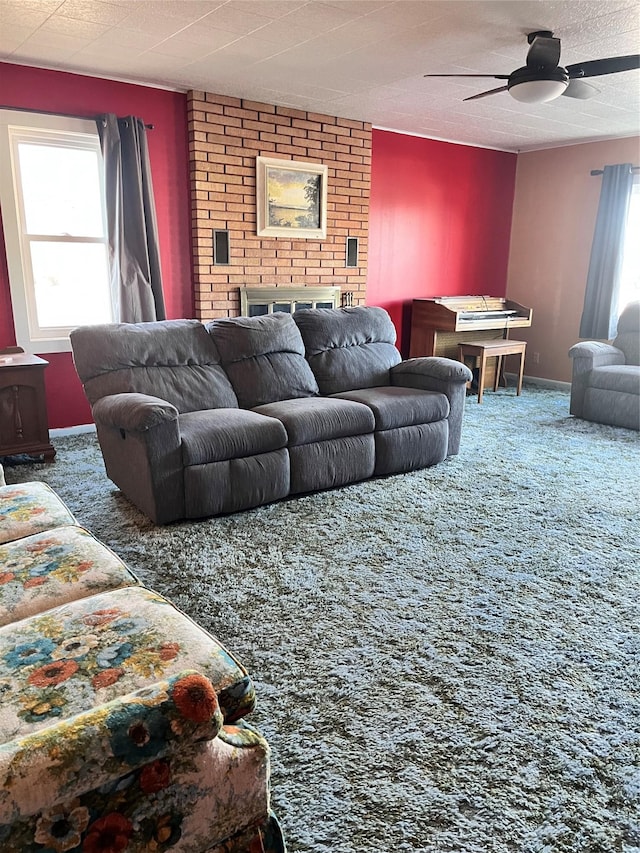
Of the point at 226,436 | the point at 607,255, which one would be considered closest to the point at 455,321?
the point at 607,255

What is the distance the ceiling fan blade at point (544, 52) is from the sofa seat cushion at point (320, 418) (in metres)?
1.98

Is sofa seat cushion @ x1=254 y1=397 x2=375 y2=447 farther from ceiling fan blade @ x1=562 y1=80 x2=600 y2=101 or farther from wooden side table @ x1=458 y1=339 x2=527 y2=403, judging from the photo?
wooden side table @ x1=458 y1=339 x2=527 y2=403

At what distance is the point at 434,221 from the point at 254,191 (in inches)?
86.7

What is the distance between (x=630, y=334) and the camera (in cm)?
530

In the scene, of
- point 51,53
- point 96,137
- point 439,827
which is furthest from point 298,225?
point 439,827

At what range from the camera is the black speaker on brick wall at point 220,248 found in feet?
15.8

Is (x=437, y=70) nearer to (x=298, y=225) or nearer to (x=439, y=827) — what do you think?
(x=298, y=225)

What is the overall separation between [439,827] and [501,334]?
5.81 m

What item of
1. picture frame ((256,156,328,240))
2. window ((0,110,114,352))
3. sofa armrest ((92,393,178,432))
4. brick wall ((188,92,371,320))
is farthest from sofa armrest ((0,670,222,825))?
picture frame ((256,156,328,240))

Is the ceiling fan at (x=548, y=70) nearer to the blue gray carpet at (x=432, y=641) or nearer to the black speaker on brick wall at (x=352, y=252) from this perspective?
the blue gray carpet at (x=432, y=641)

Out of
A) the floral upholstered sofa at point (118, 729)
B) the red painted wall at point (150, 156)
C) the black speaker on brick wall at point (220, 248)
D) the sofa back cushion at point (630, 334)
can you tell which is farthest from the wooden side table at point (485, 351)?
the floral upholstered sofa at point (118, 729)

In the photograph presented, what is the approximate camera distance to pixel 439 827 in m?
1.39

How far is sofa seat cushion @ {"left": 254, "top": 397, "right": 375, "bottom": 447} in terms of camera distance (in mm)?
3301

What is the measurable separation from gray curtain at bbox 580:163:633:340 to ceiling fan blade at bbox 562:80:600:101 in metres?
2.63
